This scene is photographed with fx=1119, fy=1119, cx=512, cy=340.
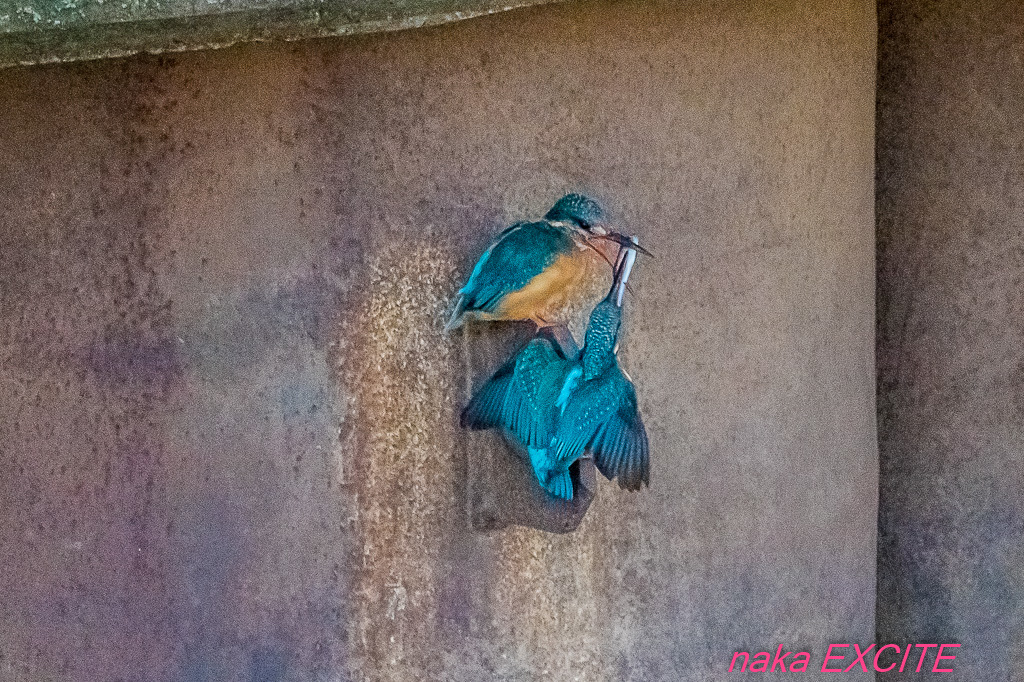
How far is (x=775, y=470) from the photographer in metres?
1.94

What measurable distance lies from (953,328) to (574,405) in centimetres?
107

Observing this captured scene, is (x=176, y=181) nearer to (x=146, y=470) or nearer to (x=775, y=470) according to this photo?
(x=146, y=470)

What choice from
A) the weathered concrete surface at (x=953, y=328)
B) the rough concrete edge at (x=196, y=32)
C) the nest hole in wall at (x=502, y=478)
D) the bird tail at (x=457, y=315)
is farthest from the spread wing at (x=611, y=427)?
the weathered concrete surface at (x=953, y=328)

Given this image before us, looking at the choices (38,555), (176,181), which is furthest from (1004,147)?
(38,555)

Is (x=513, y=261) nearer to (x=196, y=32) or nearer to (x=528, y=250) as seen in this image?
(x=528, y=250)

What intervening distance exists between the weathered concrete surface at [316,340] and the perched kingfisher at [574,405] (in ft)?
0.29

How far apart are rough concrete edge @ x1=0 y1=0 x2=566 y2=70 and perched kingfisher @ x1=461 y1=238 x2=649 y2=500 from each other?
46 cm

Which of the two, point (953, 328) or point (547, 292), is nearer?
point (547, 292)

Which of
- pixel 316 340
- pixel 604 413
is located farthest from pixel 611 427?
pixel 316 340

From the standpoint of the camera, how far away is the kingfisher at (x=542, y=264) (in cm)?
156

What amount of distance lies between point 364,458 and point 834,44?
110 cm

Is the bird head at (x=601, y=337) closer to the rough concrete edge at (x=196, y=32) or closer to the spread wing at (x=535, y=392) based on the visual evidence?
the spread wing at (x=535, y=392)

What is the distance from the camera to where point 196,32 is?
57.6 inches

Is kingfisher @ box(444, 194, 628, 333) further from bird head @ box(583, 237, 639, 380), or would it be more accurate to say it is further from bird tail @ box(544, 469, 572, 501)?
bird tail @ box(544, 469, 572, 501)
